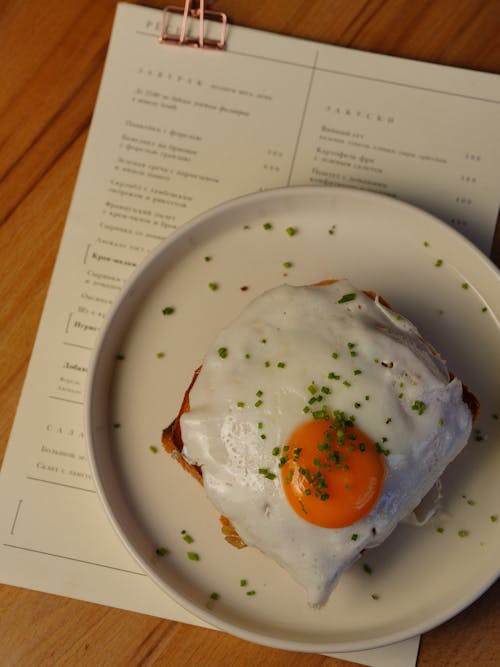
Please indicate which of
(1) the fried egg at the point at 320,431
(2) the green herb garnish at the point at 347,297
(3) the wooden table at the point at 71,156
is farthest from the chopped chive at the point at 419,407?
(3) the wooden table at the point at 71,156

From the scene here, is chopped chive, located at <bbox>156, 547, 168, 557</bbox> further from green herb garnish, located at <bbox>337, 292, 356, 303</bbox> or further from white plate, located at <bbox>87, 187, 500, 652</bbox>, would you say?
green herb garnish, located at <bbox>337, 292, 356, 303</bbox>

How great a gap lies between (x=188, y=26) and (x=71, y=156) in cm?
53

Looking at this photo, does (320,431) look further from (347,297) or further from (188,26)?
(188,26)

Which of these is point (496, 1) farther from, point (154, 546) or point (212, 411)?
point (154, 546)

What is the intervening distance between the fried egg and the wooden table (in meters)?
0.51

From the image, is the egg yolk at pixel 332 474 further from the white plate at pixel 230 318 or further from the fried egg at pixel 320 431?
the white plate at pixel 230 318

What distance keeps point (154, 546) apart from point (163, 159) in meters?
1.12

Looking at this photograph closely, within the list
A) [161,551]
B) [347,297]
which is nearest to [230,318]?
[347,297]

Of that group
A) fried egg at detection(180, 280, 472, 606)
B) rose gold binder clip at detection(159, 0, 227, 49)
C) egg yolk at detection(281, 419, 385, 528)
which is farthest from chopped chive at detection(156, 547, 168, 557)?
rose gold binder clip at detection(159, 0, 227, 49)

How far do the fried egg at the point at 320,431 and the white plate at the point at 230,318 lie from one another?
0.26 meters

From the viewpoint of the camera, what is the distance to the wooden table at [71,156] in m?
1.89

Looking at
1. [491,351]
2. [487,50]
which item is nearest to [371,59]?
[487,50]

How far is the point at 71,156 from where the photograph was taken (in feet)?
6.68

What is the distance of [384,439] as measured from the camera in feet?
5.00
